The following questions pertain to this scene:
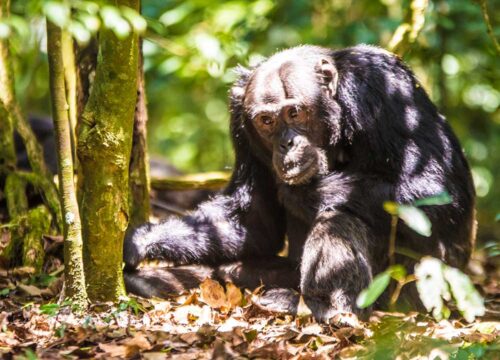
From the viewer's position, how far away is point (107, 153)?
4.60m

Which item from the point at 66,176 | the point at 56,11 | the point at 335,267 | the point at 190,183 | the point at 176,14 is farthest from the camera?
the point at 176,14

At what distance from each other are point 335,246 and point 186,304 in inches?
47.3

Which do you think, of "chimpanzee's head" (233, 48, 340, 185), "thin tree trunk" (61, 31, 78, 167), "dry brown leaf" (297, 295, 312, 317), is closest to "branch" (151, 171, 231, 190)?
"thin tree trunk" (61, 31, 78, 167)

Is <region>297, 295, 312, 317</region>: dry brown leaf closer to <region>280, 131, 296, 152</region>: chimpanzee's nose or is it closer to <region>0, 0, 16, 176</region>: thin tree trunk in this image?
<region>280, 131, 296, 152</region>: chimpanzee's nose

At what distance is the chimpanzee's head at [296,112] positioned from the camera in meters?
5.75

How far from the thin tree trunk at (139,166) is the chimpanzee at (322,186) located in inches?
13.4

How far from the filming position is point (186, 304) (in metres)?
5.41

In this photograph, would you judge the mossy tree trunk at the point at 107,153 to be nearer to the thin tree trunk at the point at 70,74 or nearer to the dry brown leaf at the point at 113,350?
the dry brown leaf at the point at 113,350

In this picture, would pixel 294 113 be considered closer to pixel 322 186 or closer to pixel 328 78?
pixel 328 78

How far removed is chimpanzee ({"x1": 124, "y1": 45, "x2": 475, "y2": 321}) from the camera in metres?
5.46

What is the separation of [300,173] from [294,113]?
552 millimetres

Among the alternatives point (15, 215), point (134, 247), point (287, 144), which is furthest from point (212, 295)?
point (15, 215)

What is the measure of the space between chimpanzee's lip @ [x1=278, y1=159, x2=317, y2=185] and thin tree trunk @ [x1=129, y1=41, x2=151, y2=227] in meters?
1.44

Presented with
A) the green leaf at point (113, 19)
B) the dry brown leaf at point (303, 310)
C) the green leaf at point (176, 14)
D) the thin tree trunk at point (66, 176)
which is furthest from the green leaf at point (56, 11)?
the green leaf at point (176, 14)
